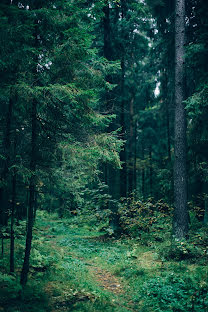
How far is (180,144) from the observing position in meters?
9.74

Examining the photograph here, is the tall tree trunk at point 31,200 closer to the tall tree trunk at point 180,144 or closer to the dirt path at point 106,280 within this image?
the dirt path at point 106,280

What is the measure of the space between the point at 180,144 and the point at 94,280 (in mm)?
6064

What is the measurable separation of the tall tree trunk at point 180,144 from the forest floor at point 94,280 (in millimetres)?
1595

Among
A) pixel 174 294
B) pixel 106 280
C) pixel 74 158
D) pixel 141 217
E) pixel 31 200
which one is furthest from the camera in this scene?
pixel 141 217

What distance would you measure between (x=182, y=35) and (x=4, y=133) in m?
8.34

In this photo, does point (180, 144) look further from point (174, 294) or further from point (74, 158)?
point (174, 294)

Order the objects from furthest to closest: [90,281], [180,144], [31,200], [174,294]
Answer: [180,144] < [90,281] < [31,200] < [174,294]

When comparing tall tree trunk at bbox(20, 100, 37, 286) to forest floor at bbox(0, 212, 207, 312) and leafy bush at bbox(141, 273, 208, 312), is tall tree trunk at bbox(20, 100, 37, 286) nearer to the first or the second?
forest floor at bbox(0, 212, 207, 312)

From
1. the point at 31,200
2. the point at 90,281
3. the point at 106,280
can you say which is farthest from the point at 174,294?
the point at 31,200

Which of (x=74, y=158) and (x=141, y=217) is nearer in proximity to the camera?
(x=74, y=158)

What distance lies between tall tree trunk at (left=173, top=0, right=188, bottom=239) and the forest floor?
1595mm

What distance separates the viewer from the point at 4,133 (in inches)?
280

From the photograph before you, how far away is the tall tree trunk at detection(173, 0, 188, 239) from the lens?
928 centimetres

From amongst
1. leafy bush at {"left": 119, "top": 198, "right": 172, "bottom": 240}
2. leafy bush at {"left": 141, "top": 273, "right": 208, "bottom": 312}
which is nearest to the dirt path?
leafy bush at {"left": 141, "top": 273, "right": 208, "bottom": 312}
